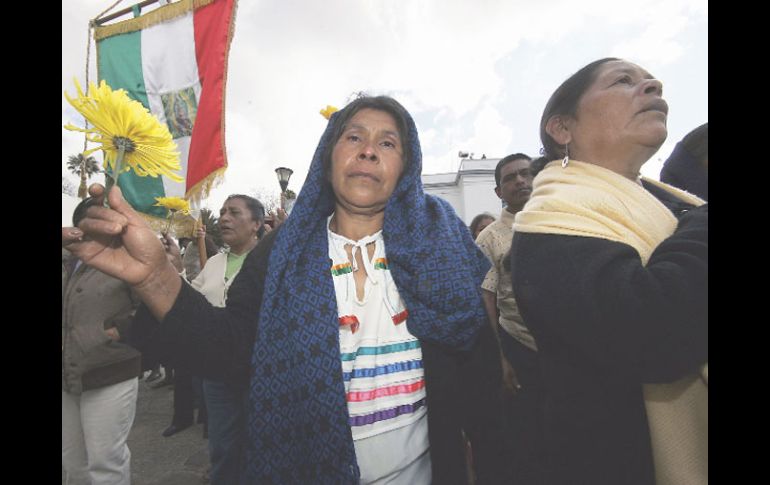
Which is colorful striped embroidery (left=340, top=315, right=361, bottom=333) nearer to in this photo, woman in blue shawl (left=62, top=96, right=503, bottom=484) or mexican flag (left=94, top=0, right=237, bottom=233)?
woman in blue shawl (left=62, top=96, right=503, bottom=484)

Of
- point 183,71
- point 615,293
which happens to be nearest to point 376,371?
point 615,293

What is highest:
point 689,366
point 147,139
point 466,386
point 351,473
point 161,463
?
point 147,139

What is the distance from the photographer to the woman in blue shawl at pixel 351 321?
1133mm

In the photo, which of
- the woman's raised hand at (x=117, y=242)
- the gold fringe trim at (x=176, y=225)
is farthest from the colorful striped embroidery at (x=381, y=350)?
the gold fringe trim at (x=176, y=225)

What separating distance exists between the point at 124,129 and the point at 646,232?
1548 millimetres

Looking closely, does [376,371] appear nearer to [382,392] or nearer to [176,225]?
[382,392]

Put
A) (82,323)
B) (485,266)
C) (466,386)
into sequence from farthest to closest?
(82,323) < (485,266) < (466,386)

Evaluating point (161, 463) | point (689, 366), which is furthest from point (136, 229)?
point (161, 463)

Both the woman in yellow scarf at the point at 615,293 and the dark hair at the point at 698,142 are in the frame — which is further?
the dark hair at the point at 698,142

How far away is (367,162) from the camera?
145 centimetres

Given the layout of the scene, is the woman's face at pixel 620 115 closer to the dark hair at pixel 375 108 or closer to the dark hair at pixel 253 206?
the dark hair at pixel 375 108

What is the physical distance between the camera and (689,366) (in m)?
0.87
